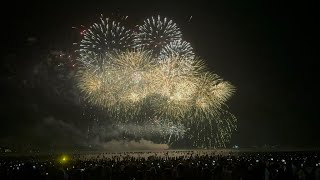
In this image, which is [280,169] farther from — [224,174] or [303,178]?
[224,174]

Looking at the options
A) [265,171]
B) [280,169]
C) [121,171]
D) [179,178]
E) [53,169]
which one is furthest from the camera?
[121,171]

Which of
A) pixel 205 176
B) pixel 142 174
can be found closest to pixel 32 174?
pixel 142 174

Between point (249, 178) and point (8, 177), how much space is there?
11.5m

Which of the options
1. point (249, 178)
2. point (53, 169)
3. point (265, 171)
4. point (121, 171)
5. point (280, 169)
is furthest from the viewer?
point (121, 171)

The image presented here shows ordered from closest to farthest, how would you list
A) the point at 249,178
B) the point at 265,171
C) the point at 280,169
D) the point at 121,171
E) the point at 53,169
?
the point at 53,169, the point at 249,178, the point at 265,171, the point at 280,169, the point at 121,171

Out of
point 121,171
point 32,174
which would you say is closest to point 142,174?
point 121,171

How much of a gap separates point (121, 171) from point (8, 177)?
547 cm

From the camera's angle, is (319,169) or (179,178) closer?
(179,178)

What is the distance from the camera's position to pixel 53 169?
566 inches

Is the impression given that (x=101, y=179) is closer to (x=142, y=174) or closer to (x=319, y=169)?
(x=142, y=174)

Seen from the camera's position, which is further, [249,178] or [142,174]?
[142,174]

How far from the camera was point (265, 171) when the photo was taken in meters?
16.7

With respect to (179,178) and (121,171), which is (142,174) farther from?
(179,178)

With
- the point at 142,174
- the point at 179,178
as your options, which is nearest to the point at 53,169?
the point at 142,174
